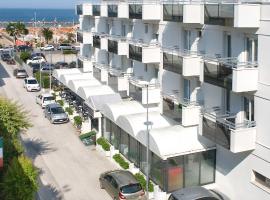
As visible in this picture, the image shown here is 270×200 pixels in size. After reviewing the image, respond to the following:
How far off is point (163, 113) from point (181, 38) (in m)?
5.00

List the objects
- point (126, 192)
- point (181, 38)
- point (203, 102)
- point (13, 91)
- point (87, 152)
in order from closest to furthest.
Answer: point (126, 192)
point (203, 102)
point (181, 38)
point (87, 152)
point (13, 91)

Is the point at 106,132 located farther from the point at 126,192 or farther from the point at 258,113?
the point at 258,113

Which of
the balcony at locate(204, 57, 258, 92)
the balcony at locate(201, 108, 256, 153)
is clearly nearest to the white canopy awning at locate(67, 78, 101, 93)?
the balcony at locate(201, 108, 256, 153)

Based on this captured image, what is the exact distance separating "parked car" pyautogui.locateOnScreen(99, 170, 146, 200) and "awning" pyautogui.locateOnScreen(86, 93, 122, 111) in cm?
1005

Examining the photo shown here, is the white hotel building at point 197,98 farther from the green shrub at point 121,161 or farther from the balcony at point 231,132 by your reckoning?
the green shrub at point 121,161

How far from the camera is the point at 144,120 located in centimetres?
2978

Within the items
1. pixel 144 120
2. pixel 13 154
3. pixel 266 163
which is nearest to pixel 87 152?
pixel 144 120

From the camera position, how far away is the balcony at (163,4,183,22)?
26609 millimetres

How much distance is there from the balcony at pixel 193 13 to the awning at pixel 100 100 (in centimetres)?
1289

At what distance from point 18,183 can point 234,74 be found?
11312 millimetres

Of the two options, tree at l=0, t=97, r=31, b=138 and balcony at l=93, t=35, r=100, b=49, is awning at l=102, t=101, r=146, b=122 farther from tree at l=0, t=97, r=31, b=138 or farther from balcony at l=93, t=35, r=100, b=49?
balcony at l=93, t=35, r=100, b=49

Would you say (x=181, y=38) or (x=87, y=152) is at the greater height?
(x=181, y=38)

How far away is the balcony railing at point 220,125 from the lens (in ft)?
72.3

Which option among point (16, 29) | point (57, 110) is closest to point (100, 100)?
point (57, 110)
